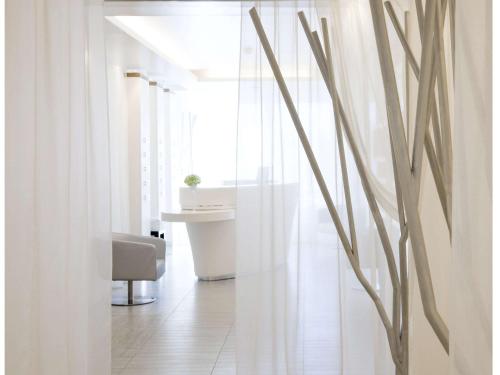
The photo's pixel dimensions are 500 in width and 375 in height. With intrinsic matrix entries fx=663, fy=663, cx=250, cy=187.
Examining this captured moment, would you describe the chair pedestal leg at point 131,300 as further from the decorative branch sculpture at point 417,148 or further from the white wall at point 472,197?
the white wall at point 472,197

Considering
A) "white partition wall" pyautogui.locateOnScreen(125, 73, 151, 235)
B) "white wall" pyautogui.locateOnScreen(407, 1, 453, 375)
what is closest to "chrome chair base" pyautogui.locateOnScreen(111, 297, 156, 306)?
"white partition wall" pyautogui.locateOnScreen(125, 73, 151, 235)

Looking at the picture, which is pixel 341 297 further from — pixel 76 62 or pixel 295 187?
pixel 76 62

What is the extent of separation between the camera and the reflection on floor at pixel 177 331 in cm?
421

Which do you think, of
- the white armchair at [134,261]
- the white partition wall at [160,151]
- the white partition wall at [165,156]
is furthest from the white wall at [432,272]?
the white partition wall at [165,156]

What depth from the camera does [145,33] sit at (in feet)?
27.3

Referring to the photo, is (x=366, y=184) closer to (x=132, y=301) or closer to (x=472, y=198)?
(x=472, y=198)

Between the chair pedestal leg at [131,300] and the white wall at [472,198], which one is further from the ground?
the white wall at [472,198]

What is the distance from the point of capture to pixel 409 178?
1.69 metres

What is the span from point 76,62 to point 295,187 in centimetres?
116

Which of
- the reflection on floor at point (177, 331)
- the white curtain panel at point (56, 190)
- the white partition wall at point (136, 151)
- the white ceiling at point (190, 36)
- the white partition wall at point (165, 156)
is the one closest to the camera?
the white curtain panel at point (56, 190)

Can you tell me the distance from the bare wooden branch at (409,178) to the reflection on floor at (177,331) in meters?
2.53

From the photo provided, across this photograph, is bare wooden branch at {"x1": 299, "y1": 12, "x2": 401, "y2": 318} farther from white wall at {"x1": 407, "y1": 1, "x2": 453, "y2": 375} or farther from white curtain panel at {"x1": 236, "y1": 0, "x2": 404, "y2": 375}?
white wall at {"x1": 407, "y1": 1, "x2": 453, "y2": 375}

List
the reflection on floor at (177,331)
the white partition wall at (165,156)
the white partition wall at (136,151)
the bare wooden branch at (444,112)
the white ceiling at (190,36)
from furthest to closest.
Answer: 1. the white partition wall at (165,156)
2. the white partition wall at (136,151)
3. the white ceiling at (190,36)
4. the reflection on floor at (177,331)
5. the bare wooden branch at (444,112)

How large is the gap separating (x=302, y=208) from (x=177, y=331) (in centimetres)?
232
